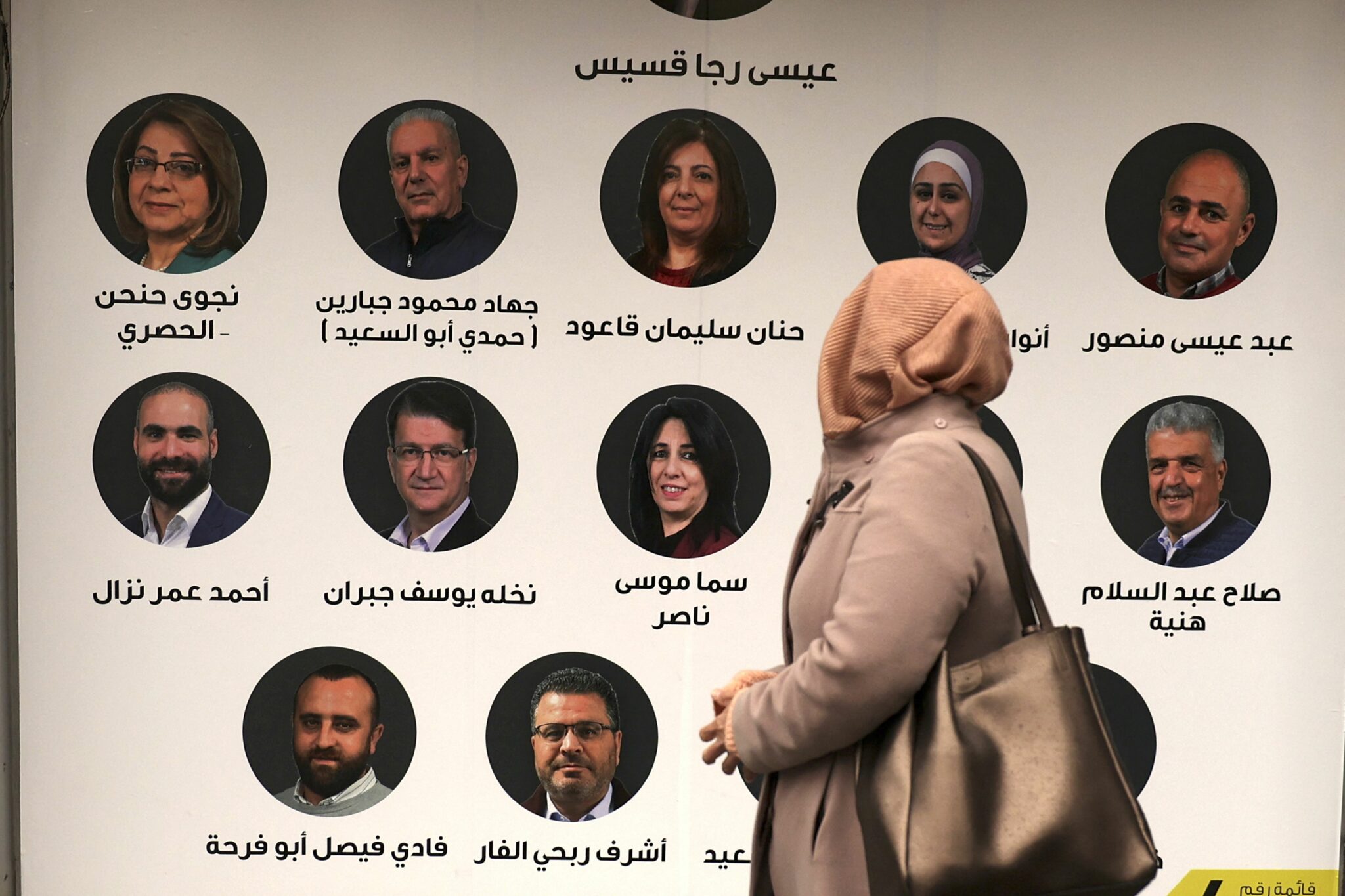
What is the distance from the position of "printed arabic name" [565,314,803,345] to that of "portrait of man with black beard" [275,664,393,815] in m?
1.01

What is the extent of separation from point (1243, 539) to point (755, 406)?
126cm

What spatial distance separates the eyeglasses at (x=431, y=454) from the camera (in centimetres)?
285

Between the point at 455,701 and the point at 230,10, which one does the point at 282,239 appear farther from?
the point at 455,701

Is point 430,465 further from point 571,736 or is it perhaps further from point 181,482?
point 571,736

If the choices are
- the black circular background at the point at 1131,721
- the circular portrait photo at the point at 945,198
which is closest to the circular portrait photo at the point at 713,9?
the circular portrait photo at the point at 945,198

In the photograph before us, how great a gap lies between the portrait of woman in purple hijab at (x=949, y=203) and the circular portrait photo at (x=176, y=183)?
61.8 inches

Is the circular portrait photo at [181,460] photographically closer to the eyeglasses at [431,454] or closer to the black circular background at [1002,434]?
the eyeglasses at [431,454]

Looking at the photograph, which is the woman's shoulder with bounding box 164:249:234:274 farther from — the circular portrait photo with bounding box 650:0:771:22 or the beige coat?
the beige coat

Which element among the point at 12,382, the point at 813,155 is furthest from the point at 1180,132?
the point at 12,382

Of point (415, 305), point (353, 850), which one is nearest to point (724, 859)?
point (353, 850)

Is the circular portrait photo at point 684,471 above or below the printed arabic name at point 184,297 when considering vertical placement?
below

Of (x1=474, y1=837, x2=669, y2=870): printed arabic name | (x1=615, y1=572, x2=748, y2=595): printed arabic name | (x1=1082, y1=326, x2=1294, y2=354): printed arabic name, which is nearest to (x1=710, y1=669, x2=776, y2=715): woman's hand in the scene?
(x1=615, y1=572, x2=748, y2=595): printed arabic name

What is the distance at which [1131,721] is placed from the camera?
2928 millimetres

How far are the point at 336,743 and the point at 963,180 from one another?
2.07 m
